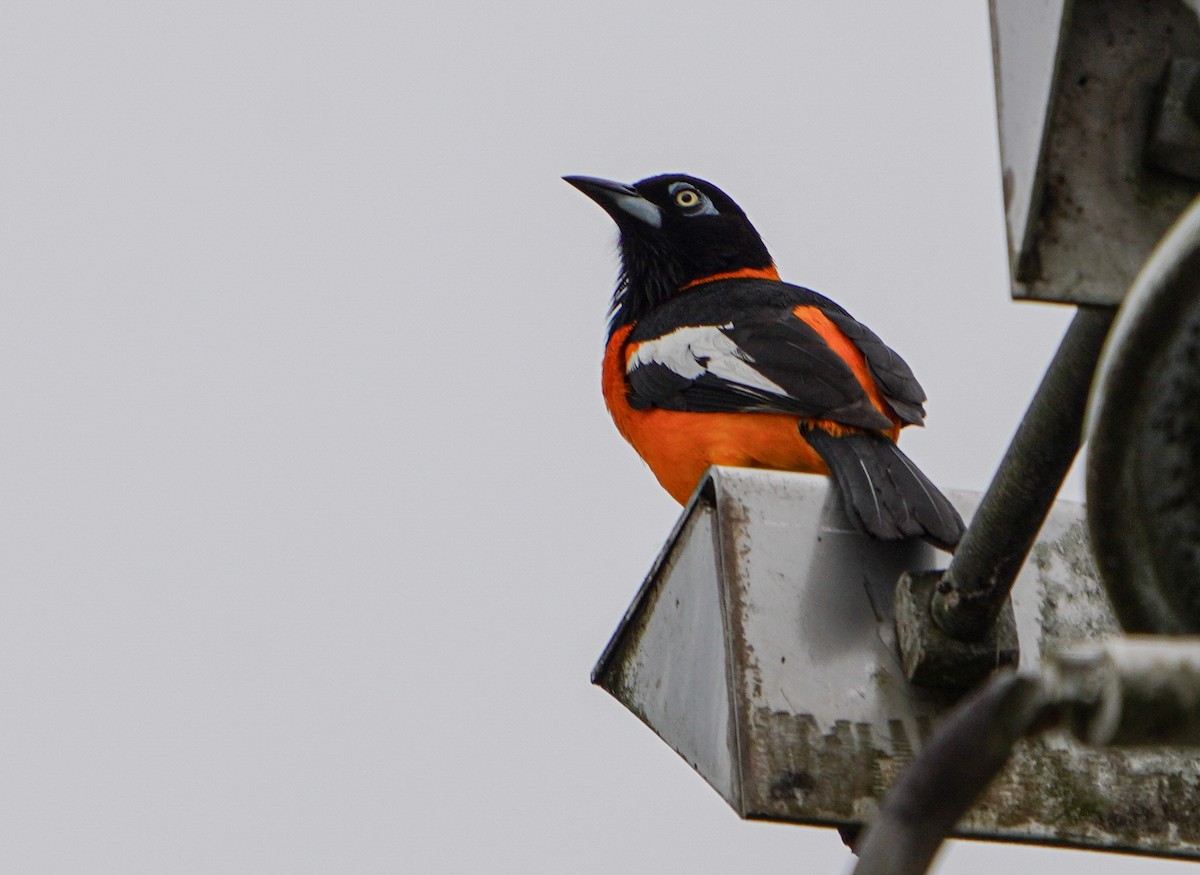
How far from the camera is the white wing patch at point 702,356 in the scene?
6.24 meters

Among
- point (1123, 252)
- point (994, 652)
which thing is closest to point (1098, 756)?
point (994, 652)

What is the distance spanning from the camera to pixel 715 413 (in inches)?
248

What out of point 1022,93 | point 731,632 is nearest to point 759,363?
point 731,632

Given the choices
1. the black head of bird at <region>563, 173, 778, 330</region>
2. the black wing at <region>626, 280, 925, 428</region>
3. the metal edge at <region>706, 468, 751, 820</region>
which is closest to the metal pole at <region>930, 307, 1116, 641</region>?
the metal edge at <region>706, 468, 751, 820</region>

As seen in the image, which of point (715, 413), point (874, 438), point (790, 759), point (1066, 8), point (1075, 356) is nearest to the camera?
point (1066, 8)

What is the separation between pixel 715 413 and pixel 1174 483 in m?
4.53

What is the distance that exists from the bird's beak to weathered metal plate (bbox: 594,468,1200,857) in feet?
14.1

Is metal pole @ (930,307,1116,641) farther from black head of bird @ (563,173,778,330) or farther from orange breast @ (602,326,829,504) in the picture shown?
black head of bird @ (563,173,778,330)

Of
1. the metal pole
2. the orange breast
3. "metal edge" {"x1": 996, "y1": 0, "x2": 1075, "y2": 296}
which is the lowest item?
the orange breast

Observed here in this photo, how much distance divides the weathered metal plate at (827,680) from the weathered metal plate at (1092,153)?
1379 millimetres

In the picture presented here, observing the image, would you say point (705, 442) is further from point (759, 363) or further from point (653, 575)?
point (653, 575)

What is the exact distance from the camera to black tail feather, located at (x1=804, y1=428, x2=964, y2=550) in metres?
3.92

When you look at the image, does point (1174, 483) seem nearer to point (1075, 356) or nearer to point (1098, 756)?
point (1075, 356)

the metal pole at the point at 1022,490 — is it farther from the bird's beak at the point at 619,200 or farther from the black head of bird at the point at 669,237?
the bird's beak at the point at 619,200
